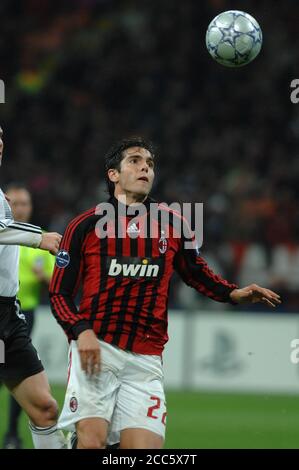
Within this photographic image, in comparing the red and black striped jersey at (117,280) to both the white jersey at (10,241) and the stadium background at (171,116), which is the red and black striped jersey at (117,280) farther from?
the stadium background at (171,116)

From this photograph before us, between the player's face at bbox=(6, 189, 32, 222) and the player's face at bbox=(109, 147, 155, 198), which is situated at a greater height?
the player's face at bbox=(6, 189, 32, 222)

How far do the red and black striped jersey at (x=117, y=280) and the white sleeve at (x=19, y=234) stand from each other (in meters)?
0.27

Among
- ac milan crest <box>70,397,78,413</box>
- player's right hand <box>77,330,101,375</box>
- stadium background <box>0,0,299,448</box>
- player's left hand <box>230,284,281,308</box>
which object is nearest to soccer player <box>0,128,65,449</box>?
ac milan crest <box>70,397,78,413</box>

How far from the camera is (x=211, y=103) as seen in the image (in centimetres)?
1827

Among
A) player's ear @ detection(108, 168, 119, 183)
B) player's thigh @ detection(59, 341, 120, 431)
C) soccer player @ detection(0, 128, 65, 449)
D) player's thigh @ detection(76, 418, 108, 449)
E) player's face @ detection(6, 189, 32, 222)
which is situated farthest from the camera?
player's face @ detection(6, 189, 32, 222)

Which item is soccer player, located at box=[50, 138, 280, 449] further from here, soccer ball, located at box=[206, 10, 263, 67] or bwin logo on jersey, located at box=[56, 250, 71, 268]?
soccer ball, located at box=[206, 10, 263, 67]

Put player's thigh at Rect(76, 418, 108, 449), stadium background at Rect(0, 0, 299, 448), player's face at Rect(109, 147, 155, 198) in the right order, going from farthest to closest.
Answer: stadium background at Rect(0, 0, 299, 448)
player's face at Rect(109, 147, 155, 198)
player's thigh at Rect(76, 418, 108, 449)

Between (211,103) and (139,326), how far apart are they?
13.3 metres

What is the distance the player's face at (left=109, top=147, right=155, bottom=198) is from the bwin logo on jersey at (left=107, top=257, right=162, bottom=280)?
381 mm

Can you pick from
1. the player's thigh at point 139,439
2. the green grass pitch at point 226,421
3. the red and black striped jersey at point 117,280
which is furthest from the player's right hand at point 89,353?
the green grass pitch at point 226,421

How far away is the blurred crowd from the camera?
15.6 meters

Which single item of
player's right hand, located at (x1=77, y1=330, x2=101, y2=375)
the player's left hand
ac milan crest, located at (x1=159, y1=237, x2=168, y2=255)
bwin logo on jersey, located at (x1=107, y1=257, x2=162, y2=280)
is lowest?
player's right hand, located at (x1=77, y1=330, x2=101, y2=375)
